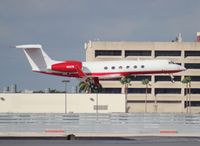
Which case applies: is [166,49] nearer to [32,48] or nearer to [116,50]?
[116,50]

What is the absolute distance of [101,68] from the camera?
76.3 meters

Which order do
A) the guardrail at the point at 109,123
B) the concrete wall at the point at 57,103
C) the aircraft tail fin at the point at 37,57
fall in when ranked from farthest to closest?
1. the concrete wall at the point at 57,103
2. the aircraft tail fin at the point at 37,57
3. the guardrail at the point at 109,123

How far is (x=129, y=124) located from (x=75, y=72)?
1122 cm

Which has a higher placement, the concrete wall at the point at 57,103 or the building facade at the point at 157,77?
the building facade at the point at 157,77

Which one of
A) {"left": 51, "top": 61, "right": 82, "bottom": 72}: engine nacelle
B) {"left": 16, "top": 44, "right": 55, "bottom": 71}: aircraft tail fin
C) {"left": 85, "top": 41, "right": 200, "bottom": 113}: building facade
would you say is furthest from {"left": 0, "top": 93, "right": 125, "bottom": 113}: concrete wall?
{"left": 85, "top": 41, "right": 200, "bottom": 113}: building facade

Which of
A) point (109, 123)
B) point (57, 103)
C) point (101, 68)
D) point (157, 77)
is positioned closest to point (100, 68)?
point (101, 68)

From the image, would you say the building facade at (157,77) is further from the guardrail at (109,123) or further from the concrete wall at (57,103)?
the guardrail at (109,123)

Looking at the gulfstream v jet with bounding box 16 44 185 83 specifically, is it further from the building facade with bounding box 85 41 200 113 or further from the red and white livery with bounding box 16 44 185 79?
the building facade with bounding box 85 41 200 113

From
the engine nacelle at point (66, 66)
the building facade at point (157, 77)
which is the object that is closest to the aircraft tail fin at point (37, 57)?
the engine nacelle at point (66, 66)

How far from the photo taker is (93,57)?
6191 inches

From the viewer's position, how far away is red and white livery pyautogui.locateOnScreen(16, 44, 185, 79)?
245 feet

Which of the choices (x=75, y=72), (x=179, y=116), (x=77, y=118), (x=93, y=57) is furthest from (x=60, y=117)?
(x=93, y=57)

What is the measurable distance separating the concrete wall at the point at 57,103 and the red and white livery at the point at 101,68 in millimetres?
10350

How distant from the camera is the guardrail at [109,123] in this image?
227ft
